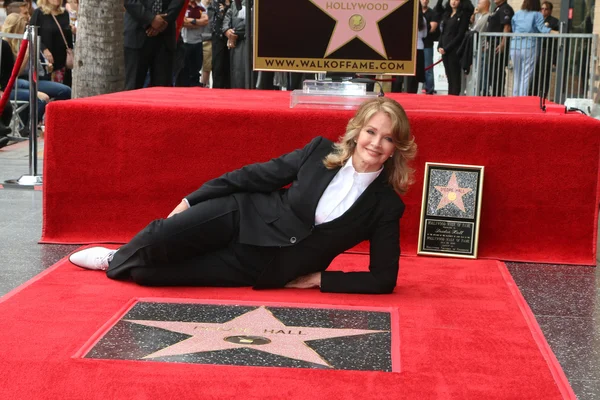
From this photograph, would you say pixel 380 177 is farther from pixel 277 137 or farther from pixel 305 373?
pixel 305 373

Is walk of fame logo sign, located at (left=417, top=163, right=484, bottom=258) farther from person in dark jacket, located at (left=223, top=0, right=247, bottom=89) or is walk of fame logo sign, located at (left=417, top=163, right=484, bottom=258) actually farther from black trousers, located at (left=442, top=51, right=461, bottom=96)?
black trousers, located at (left=442, top=51, right=461, bottom=96)

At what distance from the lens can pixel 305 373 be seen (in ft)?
11.1

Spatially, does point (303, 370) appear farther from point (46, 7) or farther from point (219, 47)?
point (219, 47)

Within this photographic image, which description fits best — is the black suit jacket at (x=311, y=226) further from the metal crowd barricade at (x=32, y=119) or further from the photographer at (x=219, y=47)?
the photographer at (x=219, y=47)

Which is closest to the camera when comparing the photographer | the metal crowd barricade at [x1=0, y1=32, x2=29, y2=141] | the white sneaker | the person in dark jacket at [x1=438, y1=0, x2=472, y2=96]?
the white sneaker

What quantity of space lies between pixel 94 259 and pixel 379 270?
1433 millimetres

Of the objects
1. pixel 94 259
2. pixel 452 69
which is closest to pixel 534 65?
pixel 452 69

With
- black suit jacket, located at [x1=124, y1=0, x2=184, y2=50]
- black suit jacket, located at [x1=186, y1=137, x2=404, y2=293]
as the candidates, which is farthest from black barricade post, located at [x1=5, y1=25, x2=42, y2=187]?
black suit jacket, located at [x1=186, y1=137, x2=404, y2=293]

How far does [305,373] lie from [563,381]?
35.2 inches

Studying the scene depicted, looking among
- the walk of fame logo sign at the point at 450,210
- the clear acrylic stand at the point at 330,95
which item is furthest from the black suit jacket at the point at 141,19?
the walk of fame logo sign at the point at 450,210

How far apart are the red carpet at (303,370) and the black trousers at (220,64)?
8.30m

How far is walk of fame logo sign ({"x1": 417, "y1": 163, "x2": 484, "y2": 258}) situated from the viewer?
5.38m

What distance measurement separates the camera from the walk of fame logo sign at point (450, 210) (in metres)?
5.38

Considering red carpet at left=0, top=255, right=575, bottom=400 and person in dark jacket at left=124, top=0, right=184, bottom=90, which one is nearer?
red carpet at left=0, top=255, right=575, bottom=400
